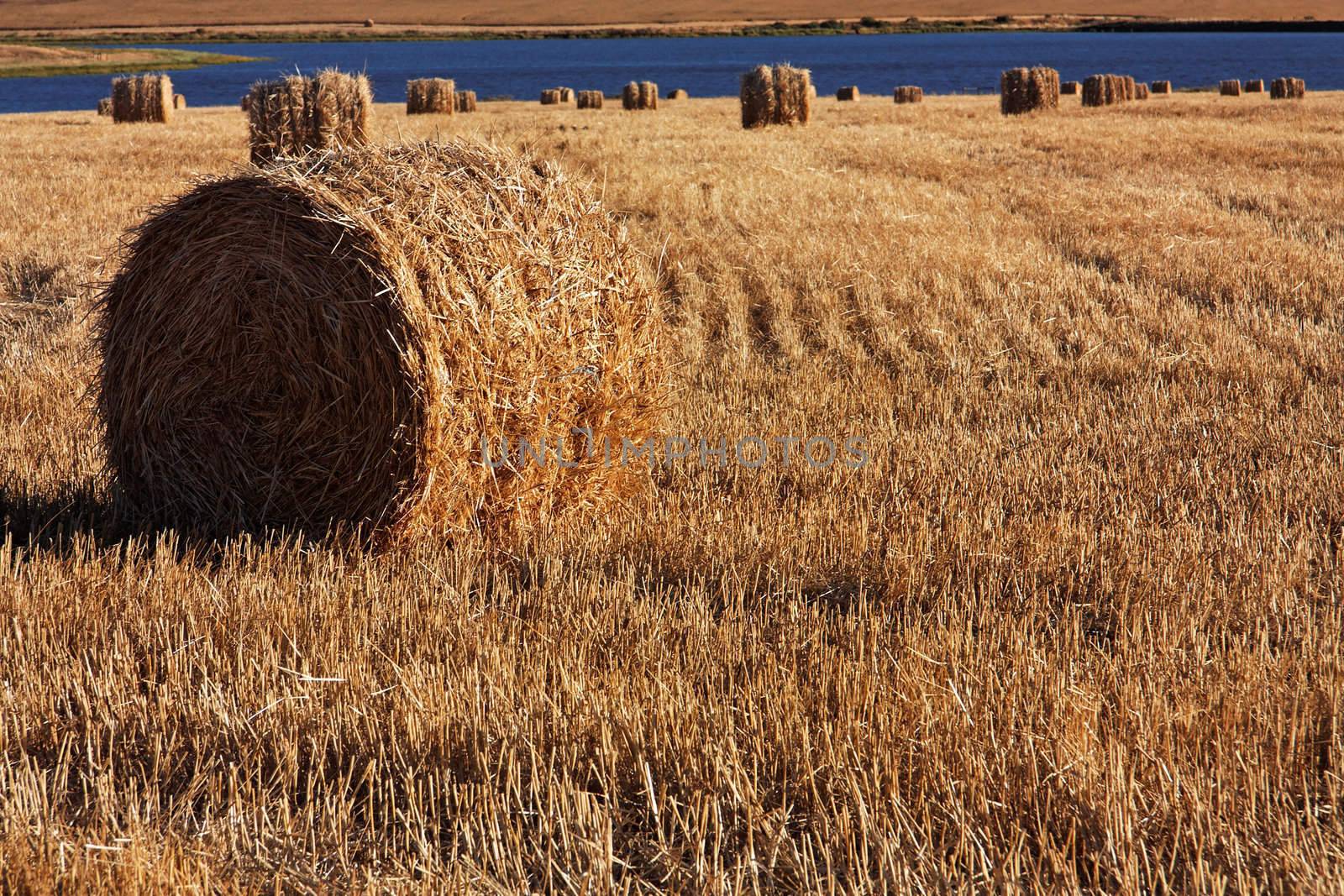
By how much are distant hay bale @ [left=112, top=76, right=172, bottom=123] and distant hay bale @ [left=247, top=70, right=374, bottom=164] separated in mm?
11488

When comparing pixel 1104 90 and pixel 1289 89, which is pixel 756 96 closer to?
pixel 1104 90

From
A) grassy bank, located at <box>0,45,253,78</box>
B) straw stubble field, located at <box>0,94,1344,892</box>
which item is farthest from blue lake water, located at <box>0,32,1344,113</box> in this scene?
straw stubble field, located at <box>0,94,1344,892</box>

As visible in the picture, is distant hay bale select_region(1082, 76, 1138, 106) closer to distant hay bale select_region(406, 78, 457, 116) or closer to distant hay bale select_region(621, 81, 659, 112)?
distant hay bale select_region(621, 81, 659, 112)

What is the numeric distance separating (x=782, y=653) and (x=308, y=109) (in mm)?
14278

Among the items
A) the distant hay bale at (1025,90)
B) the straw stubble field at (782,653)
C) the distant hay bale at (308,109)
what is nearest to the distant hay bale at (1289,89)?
the distant hay bale at (1025,90)

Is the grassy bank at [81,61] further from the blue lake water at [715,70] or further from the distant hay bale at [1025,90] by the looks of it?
the distant hay bale at [1025,90]

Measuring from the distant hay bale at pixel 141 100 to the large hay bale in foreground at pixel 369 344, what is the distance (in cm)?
2371

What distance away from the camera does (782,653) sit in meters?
3.71

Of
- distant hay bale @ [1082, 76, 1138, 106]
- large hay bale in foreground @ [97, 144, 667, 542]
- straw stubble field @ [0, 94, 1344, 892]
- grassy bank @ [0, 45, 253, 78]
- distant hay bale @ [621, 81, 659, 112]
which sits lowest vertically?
straw stubble field @ [0, 94, 1344, 892]

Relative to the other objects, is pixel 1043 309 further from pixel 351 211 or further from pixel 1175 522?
pixel 351 211

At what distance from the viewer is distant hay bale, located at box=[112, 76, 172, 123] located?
26.0 m

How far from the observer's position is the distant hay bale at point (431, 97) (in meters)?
28.9

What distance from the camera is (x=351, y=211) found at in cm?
445

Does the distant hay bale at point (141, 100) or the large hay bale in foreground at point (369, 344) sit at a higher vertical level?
the distant hay bale at point (141, 100)
